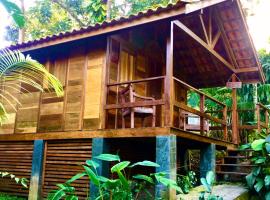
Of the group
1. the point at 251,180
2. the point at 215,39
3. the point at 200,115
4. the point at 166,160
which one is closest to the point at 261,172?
the point at 251,180

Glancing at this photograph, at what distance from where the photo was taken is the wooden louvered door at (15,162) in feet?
26.2

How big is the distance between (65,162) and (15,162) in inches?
66.2

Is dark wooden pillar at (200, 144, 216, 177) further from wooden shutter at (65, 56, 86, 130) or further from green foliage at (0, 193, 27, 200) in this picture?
green foliage at (0, 193, 27, 200)

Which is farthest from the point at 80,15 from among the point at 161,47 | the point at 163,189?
the point at 163,189

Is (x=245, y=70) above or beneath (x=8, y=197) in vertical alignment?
above

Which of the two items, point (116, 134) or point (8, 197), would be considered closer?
point (116, 134)

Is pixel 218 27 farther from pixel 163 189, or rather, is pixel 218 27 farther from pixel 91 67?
pixel 163 189

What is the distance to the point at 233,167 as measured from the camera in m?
8.70

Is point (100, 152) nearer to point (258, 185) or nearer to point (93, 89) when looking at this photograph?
point (93, 89)

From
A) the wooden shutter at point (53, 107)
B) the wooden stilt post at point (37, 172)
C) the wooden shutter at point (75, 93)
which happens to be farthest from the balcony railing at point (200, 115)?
the wooden stilt post at point (37, 172)

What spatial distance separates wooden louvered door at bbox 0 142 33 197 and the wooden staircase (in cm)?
467

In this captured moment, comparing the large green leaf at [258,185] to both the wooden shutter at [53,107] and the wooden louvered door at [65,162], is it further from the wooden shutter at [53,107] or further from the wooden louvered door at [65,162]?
the wooden shutter at [53,107]

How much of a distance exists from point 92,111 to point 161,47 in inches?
Result: 125

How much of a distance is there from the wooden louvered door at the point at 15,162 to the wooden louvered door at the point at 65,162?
0.59 m
